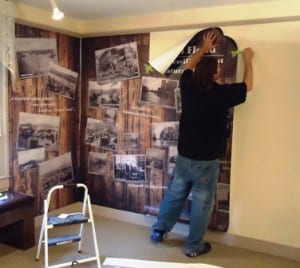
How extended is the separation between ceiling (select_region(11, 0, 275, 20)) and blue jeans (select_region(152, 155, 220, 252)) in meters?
1.30

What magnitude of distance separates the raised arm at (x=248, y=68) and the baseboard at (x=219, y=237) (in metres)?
1.33

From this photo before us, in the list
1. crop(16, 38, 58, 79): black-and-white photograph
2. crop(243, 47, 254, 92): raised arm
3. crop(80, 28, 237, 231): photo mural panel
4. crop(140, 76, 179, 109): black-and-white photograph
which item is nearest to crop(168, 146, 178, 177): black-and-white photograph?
crop(80, 28, 237, 231): photo mural panel

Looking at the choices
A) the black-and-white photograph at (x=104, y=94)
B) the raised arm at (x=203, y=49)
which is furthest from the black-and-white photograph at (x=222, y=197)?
the black-and-white photograph at (x=104, y=94)

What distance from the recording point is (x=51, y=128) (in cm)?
375

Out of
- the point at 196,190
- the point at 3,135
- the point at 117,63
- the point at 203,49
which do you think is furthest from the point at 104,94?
the point at 196,190

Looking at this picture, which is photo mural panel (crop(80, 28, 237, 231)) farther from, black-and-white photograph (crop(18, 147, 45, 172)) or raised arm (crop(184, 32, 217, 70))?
black-and-white photograph (crop(18, 147, 45, 172))

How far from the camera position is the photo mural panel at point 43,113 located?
11.2 feet

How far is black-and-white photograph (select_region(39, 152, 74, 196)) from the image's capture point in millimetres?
3711

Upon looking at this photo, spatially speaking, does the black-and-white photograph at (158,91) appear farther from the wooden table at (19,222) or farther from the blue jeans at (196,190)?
the wooden table at (19,222)

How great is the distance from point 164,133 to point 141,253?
44.0 inches

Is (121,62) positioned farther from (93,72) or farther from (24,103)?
(24,103)

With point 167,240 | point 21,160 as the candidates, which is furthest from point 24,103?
point 167,240

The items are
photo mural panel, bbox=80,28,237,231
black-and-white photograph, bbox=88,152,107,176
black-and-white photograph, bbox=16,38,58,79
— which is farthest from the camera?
black-and-white photograph, bbox=88,152,107,176

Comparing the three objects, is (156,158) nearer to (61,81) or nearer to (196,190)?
(196,190)
